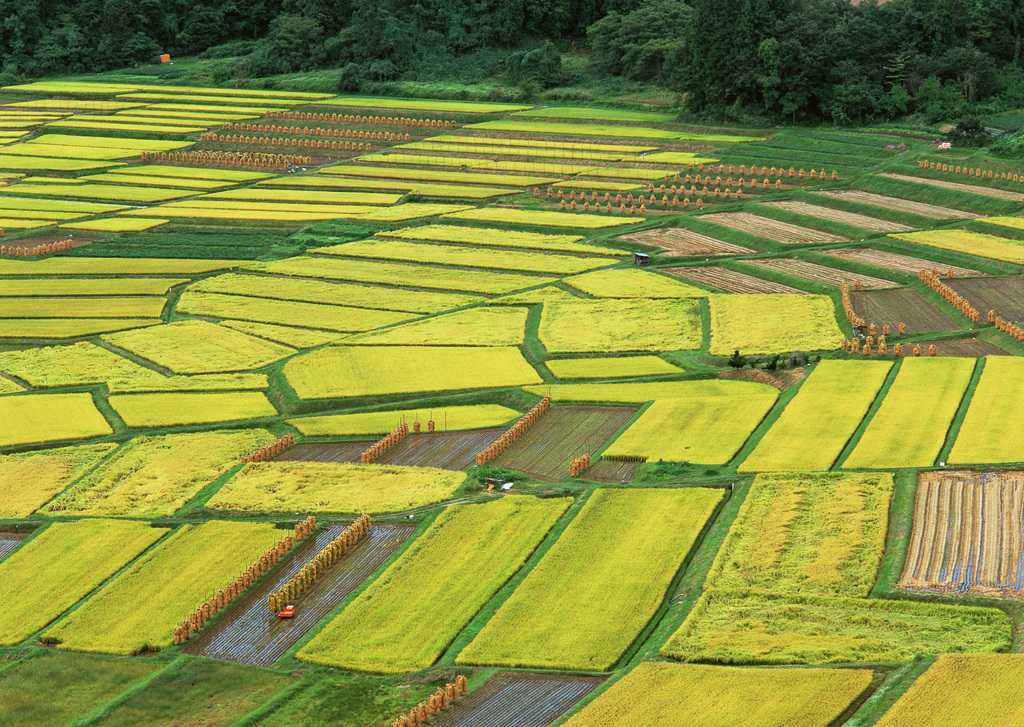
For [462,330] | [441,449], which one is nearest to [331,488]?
[441,449]

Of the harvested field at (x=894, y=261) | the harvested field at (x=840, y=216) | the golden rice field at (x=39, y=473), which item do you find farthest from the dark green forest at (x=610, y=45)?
the golden rice field at (x=39, y=473)

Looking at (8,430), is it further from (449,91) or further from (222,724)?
(449,91)

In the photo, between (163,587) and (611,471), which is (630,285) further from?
(163,587)

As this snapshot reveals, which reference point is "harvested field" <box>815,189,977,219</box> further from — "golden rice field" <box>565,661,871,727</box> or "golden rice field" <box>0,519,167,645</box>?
"golden rice field" <box>565,661,871,727</box>

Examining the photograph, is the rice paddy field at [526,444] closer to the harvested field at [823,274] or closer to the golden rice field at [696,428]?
the golden rice field at [696,428]

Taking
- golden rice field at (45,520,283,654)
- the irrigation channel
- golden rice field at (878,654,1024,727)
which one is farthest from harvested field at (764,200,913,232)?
golden rice field at (878,654,1024,727)

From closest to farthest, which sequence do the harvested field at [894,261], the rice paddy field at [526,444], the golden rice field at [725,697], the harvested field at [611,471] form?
the golden rice field at [725,697] < the rice paddy field at [526,444] < the harvested field at [611,471] < the harvested field at [894,261]
